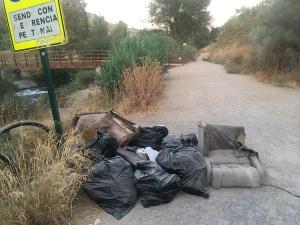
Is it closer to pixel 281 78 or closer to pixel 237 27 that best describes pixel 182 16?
pixel 237 27

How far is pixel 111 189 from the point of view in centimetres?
348

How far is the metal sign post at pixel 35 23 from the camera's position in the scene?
3.43 metres

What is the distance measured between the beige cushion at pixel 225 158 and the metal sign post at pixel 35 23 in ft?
8.06

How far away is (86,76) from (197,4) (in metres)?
22.2

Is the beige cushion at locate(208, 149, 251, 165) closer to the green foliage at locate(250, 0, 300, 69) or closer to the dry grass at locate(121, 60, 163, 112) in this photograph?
the dry grass at locate(121, 60, 163, 112)

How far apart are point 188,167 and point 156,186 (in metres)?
0.48

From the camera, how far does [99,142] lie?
4129 millimetres

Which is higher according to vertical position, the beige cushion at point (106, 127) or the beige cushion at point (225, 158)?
the beige cushion at point (106, 127)

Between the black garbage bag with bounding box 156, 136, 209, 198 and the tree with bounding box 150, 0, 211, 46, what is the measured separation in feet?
124

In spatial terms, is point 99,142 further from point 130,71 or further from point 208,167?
point 130,71

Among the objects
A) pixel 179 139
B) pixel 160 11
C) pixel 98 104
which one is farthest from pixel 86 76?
pixel 179 139

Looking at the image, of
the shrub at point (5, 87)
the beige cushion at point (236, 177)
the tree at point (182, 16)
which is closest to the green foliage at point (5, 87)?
the shrub at point (5, 87)

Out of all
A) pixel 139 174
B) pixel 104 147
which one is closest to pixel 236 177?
pixel 139 174

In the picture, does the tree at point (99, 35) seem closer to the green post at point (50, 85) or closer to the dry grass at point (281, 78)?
the dry grass at point (281, 78)
